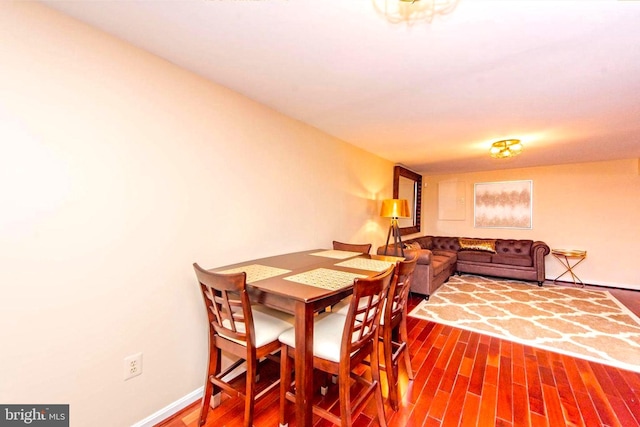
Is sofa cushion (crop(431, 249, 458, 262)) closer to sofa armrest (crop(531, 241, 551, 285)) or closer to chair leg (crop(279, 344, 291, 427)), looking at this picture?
sofa armrest (crop(531, 241, 551, 285))

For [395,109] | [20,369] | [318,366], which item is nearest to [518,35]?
[395,109]

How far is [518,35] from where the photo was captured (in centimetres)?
140

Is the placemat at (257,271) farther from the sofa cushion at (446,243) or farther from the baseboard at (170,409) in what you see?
the sofa cushion at (446,243)

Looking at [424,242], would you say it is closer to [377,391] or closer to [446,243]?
[446,243]

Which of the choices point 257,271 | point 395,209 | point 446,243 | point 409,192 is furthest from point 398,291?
point 446,243

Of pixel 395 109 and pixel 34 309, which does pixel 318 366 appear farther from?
pixel 395 109

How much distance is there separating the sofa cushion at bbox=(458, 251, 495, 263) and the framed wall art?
903mm

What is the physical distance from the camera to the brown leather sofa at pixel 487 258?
429cm

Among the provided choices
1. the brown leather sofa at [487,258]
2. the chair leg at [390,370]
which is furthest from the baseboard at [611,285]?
the chair leg at [390,370]

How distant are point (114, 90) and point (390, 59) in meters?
1.61

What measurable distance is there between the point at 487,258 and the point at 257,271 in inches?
Answer: 188

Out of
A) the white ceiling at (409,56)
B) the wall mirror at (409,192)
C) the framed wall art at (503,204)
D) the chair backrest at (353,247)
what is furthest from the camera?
the framed wall art at (503,204)

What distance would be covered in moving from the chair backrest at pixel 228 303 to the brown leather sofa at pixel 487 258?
297cm

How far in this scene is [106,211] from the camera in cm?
139
